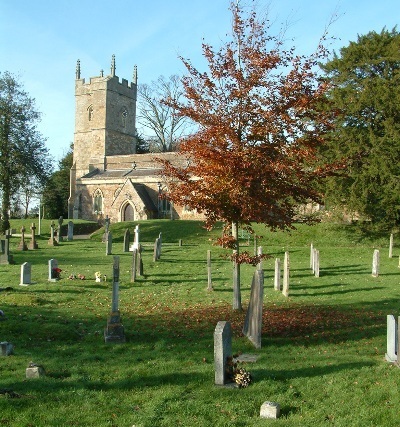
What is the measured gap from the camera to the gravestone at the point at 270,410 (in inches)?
219

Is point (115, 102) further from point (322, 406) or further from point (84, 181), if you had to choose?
point (322, 406)

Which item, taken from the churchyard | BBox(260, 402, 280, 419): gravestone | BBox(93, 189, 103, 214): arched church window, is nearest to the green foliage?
the churchyard

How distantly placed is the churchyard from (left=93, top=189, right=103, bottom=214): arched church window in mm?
33301

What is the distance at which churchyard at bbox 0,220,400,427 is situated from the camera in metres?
5.72

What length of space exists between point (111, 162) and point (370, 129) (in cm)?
3307

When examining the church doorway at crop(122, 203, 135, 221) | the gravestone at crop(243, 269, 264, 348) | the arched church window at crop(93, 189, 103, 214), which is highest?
the arched church window at crop(93, 189, 103, 214)

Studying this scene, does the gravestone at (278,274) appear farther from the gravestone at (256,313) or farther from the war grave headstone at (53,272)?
the war grave headstone at (53,272)

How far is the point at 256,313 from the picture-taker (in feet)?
29.2

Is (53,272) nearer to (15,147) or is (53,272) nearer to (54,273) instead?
(54,273)

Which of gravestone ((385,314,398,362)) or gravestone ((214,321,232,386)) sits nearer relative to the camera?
gravestone ((214,321,232,386))

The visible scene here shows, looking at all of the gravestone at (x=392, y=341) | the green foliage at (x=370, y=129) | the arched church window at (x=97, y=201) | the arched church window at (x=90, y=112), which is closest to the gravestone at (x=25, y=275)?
the gravestone at (x=392, y=341)

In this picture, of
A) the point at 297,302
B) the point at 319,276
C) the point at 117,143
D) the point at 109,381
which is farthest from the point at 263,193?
the point at 117,143

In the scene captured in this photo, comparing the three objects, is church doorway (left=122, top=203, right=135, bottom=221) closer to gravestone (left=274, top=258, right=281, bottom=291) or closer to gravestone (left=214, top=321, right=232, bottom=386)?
gravestone (left=274, top=258, right=281, bottom=291)

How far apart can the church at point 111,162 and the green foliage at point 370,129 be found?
60.6 ft
